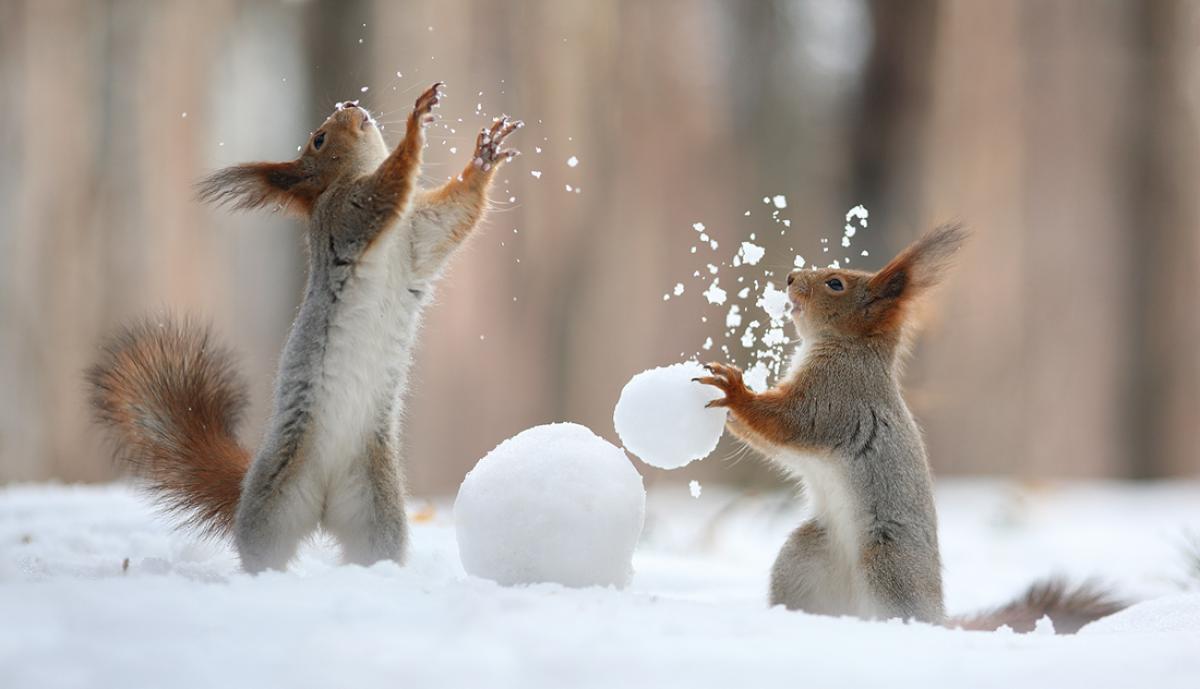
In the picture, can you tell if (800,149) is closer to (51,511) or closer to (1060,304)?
(1060,304)

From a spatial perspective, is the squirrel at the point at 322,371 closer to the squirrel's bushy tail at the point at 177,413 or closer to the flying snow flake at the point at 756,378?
the squirrel's bushy tail at the point at 177,413

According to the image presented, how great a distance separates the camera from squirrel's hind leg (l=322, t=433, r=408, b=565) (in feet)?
7.45

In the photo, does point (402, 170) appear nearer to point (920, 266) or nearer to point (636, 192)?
point (920, 266)

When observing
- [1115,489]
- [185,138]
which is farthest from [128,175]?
[1115,489]

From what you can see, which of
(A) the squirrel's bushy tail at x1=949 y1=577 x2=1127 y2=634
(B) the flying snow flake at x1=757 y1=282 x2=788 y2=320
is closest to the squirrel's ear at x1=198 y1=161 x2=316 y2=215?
(B) the flying snow flake at x1=757 y1=282 x2=788 y2=320

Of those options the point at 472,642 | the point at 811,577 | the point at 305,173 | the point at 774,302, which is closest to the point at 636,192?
the point at 774,302

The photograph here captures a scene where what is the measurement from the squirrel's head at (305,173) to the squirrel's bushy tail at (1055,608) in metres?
1.74

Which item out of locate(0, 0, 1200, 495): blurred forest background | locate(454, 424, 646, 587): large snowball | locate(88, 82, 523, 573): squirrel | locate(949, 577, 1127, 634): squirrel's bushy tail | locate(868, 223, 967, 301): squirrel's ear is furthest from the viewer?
locate(0, 0, 1200, 495): blurred forest background

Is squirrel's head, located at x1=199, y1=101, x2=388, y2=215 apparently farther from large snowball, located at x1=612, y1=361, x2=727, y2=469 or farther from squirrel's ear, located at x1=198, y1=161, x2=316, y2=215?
large snowball, located at x1=612, y1=361, x2=727, y2=469

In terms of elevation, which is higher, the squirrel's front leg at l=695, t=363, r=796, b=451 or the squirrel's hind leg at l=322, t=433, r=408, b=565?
the squirrel's front leg at l=695, t=363, r=796, b=451

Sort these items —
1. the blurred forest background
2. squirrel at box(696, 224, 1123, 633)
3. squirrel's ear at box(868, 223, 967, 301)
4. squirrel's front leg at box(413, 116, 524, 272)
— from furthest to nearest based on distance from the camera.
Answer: the blurred forest background, squirrel's ear at box(868, 223, 967, 301), squirrel's front leg at box(413, 116, 524, 272), squirrel at box(696, 224, 1123, 633)

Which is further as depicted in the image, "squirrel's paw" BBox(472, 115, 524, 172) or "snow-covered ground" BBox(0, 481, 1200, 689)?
"squirrel's paw" BBox(472, 115, 524, 172)

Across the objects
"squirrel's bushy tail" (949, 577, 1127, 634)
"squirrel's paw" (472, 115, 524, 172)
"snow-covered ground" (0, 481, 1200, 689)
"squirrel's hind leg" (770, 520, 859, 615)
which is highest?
"squirrel's paw" (472, 115, 524, 172)

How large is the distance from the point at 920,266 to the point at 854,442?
18.5 inches
